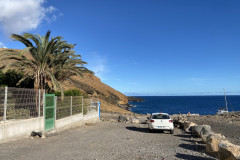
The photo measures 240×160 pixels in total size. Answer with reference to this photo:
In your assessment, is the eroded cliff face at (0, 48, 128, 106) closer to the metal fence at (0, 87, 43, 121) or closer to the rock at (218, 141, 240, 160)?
the metal fence at (0, 87, 43, 121)

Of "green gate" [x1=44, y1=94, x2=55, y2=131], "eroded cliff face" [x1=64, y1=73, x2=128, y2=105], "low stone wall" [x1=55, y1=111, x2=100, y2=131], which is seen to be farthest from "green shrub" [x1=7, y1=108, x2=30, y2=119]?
"eroded cliff face" [x1=64, y1=73, x2=128, y2=105]

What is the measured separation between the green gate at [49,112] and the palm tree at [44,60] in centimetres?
208

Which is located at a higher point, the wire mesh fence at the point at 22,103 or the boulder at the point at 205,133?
the wire mesh fence at the point at 22,103

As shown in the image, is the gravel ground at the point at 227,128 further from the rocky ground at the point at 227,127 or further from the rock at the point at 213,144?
the rock at the point at 213,144

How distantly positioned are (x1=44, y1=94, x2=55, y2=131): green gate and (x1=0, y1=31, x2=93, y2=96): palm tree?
6.82 feet

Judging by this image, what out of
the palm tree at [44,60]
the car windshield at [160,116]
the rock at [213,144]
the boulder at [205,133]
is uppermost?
the palm tree at [44,60]

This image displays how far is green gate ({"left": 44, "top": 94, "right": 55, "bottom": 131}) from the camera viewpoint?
11120mm

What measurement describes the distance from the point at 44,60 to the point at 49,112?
5177 millimetres

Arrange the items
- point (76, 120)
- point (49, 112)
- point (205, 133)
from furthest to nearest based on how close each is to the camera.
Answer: point (76, 120)
point (49, 112)
point (205, 133)

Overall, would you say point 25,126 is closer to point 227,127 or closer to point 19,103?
point 19,103

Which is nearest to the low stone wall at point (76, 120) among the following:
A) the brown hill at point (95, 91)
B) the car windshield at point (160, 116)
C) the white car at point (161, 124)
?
the white car at point (161, 124)

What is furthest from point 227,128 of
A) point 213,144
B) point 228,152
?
point 228,152

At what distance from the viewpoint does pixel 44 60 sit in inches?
584

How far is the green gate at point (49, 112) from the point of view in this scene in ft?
36.5
